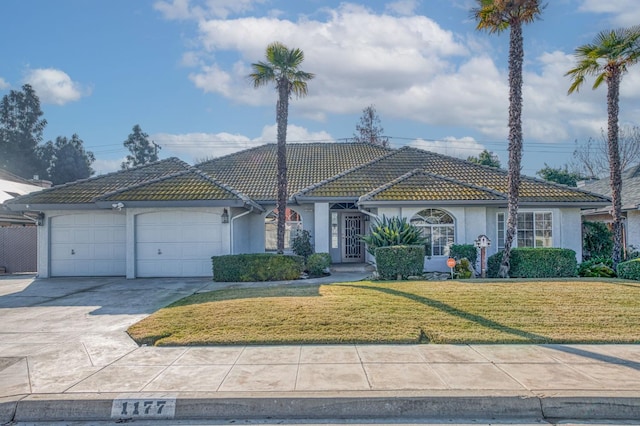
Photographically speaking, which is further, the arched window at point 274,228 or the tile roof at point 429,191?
the arched window at point 274,228

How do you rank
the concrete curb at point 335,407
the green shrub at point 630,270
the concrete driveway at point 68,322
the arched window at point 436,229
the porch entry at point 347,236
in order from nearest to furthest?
the concrete curb at point 335,407 → the concrete driveway at point 68,322 → the green shrub at point 630,270 → the arched window at point 436,229 → the porch entry at point 347,236

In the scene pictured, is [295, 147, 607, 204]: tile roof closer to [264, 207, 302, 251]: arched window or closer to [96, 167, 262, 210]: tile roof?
[264, 207, 302, 251]: arched window

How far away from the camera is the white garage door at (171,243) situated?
50.9 feet

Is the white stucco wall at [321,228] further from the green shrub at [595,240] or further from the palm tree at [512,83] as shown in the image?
the green shrub at [595,240]

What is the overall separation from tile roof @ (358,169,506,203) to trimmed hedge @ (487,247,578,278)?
94.3 inches

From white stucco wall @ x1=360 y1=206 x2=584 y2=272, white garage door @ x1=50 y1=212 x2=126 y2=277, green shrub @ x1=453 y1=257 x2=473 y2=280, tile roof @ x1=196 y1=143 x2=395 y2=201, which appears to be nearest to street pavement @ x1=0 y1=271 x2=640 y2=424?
green shrub @ x1=453 y1=257 x2=473 y2=280

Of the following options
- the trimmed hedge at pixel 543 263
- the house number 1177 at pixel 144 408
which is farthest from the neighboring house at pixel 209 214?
the house number 1177 at pixel 144 408

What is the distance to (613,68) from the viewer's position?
50.5 ft

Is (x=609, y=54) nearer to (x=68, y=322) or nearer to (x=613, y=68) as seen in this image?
(x=613, y=68)

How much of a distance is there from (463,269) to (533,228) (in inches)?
182

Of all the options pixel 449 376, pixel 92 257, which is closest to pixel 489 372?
pixel 449 376

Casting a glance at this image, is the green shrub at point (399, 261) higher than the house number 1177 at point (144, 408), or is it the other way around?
the green shrub at point (399, 261)

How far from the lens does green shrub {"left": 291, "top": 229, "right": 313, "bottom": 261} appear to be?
1795 cm

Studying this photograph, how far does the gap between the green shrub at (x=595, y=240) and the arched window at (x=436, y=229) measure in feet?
22.8
